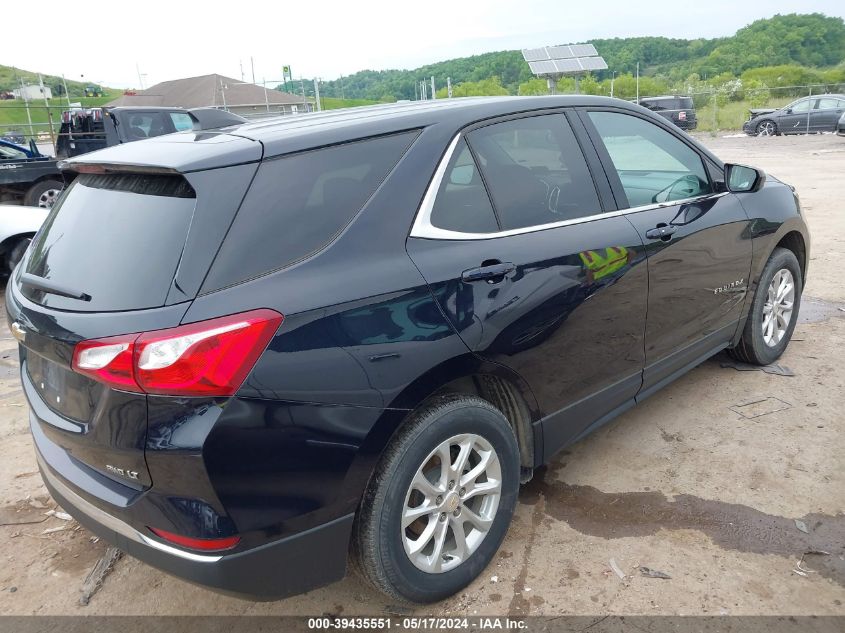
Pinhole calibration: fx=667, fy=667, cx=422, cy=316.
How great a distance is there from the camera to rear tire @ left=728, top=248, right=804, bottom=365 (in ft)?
13.5

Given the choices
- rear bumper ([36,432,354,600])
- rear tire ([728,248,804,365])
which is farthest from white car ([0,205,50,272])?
rear tire ([728,248,804,365])

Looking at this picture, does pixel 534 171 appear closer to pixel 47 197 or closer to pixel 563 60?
pixel 47 197

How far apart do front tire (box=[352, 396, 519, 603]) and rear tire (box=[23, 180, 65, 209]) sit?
10.2 meters

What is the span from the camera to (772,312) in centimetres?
430

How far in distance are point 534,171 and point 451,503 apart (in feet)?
4.65

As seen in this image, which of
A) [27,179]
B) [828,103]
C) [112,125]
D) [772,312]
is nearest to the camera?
[772,312]

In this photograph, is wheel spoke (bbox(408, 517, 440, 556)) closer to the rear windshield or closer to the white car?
the rear windshield

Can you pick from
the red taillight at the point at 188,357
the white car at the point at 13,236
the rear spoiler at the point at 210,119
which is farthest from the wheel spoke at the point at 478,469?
the white car at the point at 13,236

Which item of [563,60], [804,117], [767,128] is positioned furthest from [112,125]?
[804,117]

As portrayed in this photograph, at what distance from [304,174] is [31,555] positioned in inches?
84.6

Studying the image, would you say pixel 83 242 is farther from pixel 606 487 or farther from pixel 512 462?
pixel 606 487

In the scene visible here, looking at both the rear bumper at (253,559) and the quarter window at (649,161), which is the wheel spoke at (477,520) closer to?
the rear bumper at (253,559)

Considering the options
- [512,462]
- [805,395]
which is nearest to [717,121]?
[805,395]

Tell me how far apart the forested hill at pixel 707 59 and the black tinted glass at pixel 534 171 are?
219 feet
